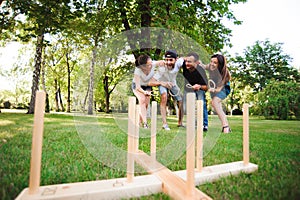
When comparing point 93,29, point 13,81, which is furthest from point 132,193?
point 13,81

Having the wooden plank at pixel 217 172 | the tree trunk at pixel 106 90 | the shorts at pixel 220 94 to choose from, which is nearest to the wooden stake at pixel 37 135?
the wooden plank at pixel 217 172

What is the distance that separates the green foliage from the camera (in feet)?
31.4

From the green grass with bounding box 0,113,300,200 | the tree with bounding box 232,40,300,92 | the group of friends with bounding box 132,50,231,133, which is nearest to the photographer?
the green grass with bounding box 0,113,300,200

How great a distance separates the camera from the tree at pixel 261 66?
690 inches

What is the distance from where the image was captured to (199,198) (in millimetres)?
1094

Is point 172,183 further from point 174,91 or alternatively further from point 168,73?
point 174,91

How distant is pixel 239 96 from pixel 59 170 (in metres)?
17.4

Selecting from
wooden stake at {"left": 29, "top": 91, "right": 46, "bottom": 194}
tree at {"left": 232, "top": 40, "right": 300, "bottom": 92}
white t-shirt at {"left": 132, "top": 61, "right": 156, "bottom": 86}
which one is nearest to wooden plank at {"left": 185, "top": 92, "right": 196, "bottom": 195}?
wooden stake at {"left": 29, "top": 91, "right": 46, "bottom": 194}

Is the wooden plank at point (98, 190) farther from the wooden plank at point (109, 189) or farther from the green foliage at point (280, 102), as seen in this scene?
the green foliage at point (280, 102)

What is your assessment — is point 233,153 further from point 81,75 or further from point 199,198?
point 81,75

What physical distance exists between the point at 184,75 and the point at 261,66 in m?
18.3

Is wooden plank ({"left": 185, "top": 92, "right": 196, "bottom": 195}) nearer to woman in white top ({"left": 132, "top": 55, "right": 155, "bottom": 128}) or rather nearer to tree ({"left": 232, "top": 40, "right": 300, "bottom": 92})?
woman in white top ({"left": 132, "top": 55, "right": 155, "bottom": 128})

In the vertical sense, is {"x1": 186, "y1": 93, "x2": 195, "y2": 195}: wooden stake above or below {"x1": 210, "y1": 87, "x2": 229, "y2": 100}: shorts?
below

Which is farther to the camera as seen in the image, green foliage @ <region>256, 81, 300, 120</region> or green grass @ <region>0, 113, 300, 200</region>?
green foliage @ <region>256, 81, 300, 120</region>
